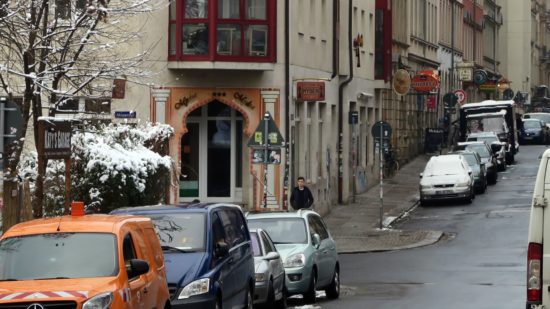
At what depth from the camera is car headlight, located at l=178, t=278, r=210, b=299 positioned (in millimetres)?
16312

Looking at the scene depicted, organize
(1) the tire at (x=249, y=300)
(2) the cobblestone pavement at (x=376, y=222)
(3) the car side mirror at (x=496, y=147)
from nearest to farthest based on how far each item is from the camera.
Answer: (1) the tire at (x=249, y=300) → (2) the cobblestone pavement at (x=376, y=222) → (3) the car side mirror at (x=496, y=147)

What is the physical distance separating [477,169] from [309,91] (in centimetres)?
1357

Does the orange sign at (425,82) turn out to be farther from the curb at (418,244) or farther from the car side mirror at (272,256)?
the car side mirror at (272,256)

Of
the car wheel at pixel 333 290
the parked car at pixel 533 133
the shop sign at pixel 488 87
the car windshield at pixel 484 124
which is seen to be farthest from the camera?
the shop sign at pixel 488 87

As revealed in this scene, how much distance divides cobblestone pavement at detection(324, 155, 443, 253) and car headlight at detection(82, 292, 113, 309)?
73.7 ft

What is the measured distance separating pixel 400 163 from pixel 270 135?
30904mm

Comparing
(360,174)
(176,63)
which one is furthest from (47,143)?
(360,174)

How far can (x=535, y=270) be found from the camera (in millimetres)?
12547

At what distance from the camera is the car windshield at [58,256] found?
1360cm

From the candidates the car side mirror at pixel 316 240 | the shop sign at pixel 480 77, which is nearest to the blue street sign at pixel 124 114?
the car side mirror at pixel 316 240

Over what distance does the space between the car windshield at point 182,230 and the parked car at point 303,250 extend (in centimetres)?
513

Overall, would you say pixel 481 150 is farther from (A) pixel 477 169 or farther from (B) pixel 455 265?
(B) pixel 455 265

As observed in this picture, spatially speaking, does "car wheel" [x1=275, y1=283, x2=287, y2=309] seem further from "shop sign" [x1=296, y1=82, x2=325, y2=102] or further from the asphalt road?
"shop sign" [x1=296, y1=82, x2=325, y2=102]

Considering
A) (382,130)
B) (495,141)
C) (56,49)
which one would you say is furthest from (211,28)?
(495,141)
